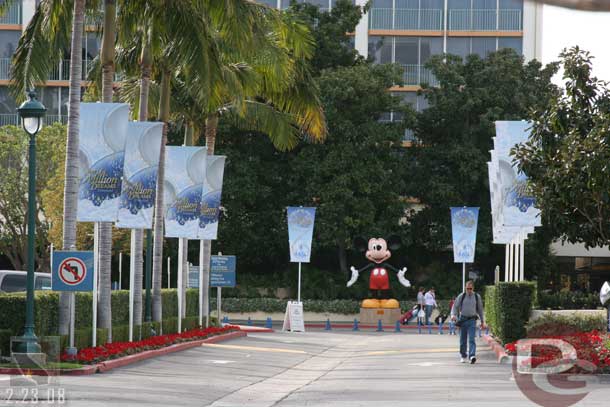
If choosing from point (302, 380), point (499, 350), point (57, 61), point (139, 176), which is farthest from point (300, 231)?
point (302, 380)

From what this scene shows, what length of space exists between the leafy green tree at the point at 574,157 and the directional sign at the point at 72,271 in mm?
9101

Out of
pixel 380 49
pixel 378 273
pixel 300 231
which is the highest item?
pixel 380 49

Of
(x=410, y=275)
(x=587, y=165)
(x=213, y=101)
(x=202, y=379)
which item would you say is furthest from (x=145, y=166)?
(x=410, y=275)

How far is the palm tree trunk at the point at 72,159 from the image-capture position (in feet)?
65.7

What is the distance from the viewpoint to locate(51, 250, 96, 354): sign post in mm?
18516

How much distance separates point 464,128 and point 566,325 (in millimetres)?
32268

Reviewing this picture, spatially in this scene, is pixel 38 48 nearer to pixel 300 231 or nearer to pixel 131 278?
pixel 131 278

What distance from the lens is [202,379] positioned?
716 inches

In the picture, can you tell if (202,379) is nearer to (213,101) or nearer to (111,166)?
(111,166)

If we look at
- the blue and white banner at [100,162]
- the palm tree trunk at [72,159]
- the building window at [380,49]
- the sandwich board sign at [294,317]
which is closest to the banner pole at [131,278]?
the palm tree trunk at [72,159]

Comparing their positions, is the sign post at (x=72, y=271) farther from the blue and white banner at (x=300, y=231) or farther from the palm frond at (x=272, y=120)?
the blue and white banner at (x=300, y=231)

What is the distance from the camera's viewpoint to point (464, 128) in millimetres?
54656

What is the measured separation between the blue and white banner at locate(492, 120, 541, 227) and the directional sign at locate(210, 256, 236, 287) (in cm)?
1142

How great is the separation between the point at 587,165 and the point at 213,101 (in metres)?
8.99
